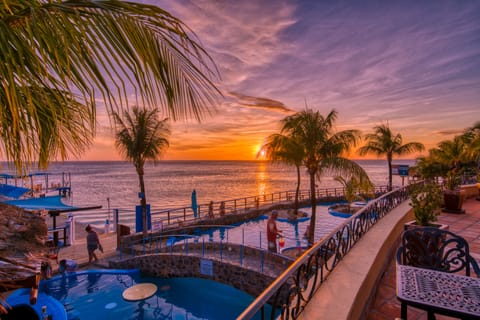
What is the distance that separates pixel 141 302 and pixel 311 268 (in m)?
8.57

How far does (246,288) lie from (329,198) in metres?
21.9

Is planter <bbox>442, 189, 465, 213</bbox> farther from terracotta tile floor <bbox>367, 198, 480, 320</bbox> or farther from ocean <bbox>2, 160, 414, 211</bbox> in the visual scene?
ocean <bbox>2, 160, 414, 211</bbox>

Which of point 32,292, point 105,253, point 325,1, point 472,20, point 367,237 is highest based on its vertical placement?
point 325,1

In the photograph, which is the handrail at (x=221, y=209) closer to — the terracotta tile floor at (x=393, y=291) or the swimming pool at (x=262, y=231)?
the swimming pool at (x=262, y=231)

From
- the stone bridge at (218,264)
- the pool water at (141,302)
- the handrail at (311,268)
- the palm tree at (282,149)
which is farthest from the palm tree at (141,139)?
the handrail at (311,268)

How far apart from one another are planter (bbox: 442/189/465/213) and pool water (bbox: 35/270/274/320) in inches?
320

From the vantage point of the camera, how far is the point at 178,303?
9.34m

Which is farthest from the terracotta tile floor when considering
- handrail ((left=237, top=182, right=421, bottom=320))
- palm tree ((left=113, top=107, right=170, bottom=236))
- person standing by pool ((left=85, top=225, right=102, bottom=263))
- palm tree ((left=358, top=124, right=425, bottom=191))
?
palm tree ((left=358, top=124, right=425, bottom=191))

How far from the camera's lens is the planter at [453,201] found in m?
8.14

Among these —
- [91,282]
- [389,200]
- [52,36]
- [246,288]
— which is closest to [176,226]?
[91,282]

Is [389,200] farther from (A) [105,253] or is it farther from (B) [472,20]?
(A) [105,253]

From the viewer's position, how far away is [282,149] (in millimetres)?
11914

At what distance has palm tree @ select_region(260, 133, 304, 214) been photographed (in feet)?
35.2

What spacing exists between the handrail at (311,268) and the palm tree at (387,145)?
1559 centimetres
